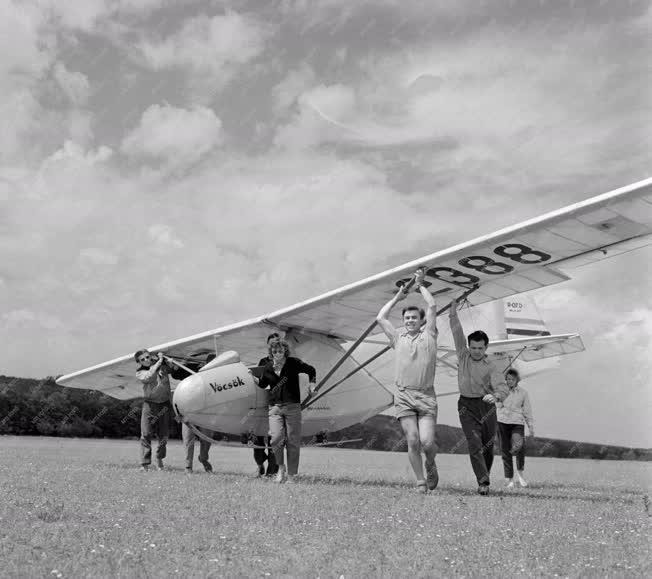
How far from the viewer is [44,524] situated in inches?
165

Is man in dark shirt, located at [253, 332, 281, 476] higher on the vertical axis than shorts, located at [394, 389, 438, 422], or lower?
lower

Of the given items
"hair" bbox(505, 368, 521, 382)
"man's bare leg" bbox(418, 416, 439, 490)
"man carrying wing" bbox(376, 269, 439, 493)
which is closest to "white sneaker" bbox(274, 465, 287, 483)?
"man carrying wing" bbox(376, 269, 439, 493)

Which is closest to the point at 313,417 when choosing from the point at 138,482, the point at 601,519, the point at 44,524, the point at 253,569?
the point at 138,482

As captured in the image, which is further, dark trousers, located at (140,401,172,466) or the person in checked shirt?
dark trousers, located at (140,401,172,466)

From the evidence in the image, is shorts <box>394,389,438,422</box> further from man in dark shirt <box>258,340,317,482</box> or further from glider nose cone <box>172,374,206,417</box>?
glider nose cone <box>172,374,206,417</box>

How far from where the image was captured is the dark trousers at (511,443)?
9539 mm

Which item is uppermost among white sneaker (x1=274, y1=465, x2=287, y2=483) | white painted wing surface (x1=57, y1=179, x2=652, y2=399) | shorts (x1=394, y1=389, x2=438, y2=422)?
white painted wing surface (x1=57, y1=179, x2=652, y2=399)

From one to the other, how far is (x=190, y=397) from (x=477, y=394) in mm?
4093

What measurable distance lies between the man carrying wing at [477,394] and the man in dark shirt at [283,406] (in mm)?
2098

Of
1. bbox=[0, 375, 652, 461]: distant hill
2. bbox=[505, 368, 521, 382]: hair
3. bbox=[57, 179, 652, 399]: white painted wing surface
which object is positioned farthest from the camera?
bbox=[0, 375, 652, 461]: distant hill

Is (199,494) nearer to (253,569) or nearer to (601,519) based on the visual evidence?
(253,569)

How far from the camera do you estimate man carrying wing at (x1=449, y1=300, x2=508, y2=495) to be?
7.30 metres

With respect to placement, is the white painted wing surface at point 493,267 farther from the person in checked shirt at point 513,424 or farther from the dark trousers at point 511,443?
the dark trousers at point 511,443

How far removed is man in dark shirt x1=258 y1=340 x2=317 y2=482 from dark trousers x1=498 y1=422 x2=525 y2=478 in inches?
121
